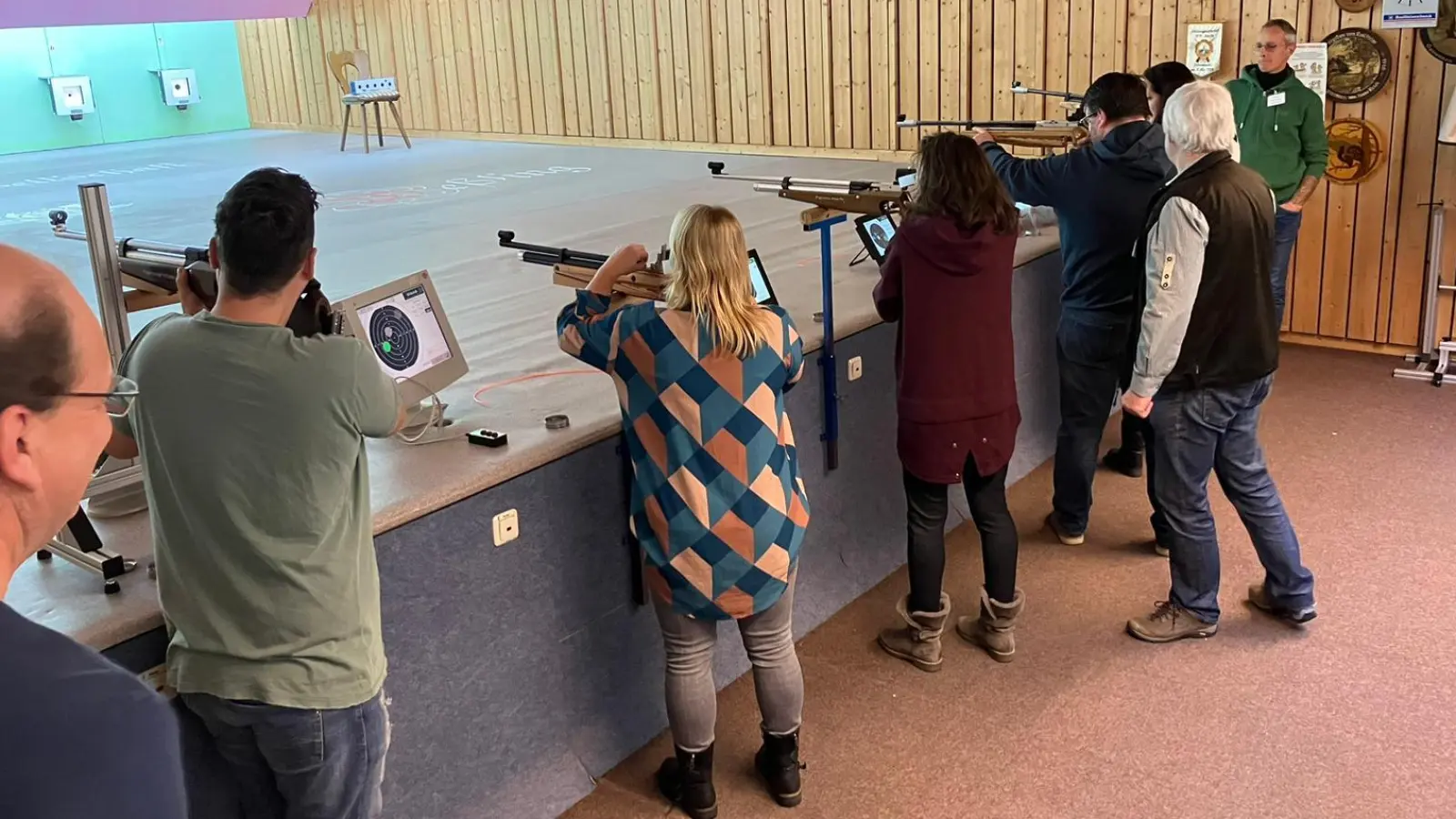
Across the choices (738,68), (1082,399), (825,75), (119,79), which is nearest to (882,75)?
(825,75)

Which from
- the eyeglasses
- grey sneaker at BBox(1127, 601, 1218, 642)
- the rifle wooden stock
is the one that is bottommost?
grey sneaker at BBox(1127, 601, 1218, 642)

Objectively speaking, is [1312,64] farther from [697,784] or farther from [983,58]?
[697,784]

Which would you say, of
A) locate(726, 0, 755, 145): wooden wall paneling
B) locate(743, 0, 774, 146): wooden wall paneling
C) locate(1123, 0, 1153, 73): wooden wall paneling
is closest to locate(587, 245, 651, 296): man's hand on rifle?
locate(1123, 0, 1153, 73): wooden wall paneling

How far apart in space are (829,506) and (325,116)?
1038 cm

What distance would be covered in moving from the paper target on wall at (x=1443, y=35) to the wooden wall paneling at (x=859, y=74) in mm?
3098

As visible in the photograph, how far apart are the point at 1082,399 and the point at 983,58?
358cm

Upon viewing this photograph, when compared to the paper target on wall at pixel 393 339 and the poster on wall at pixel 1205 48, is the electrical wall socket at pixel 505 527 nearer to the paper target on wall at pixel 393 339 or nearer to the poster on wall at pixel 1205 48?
the paper target on wall at pixel 393 339

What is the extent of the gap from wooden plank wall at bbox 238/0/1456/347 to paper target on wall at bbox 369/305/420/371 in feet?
14.9

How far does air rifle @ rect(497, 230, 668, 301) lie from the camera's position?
8.29 ft

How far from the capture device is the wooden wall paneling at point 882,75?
23.7 ft

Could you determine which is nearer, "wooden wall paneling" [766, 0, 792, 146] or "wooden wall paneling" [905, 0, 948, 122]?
"wooden wall paneling" [905, 0, 948, 122]

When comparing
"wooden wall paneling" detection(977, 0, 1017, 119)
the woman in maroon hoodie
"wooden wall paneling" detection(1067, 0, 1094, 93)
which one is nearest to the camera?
the woman in maroon hoodie

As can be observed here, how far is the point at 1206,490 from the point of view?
3.06 meters

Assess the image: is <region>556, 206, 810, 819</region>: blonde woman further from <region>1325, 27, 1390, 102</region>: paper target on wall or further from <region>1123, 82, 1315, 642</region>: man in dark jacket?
<region>1325, 27, 1390, 102</region>: paper target on wall
